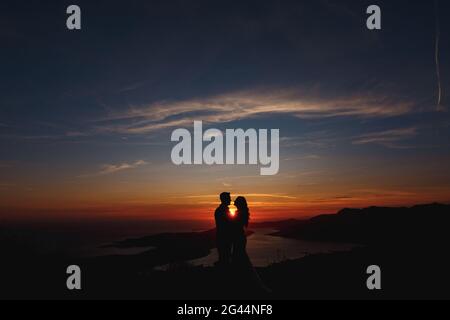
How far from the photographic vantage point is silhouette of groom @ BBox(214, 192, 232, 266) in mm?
12508

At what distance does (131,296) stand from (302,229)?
72.4 metres

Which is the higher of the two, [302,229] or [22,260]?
[22,260]

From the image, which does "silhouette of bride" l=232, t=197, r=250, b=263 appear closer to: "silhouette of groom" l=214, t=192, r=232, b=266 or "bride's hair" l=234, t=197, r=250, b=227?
"bride's hair" l=234, t=197, r=250, b=227

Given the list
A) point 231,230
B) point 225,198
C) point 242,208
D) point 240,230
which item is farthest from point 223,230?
point 225,198

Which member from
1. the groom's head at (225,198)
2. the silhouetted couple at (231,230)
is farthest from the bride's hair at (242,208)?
the groom's head at (225,198)

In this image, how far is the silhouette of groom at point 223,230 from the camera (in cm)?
1251

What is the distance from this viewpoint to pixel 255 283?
13391mm

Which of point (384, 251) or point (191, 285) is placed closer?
point (191, 285)

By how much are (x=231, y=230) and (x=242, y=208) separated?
79 centimetres

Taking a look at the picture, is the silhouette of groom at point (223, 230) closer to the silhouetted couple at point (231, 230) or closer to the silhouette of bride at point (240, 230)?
the silhouetted couple at point (231, 230)

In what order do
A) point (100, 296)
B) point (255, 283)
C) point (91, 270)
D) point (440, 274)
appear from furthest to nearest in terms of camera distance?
point (91, 270), point (440, 274), point (100, 296), point (255, 283)

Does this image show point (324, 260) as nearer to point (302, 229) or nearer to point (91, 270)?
point (91, 270)

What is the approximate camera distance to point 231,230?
12891mm
